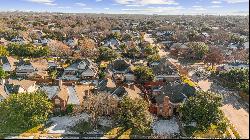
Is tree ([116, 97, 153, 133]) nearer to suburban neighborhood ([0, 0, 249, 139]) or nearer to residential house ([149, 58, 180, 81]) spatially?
suburban neighborhood ([0, 0, 249, 139])

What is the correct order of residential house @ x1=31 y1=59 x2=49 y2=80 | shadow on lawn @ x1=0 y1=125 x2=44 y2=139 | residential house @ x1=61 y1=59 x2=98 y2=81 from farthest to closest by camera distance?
1. residential house @ x1=61 y1=59 x2=98 y2=81
2. residential house @ x1=31 y1=59 x2=49 y2=80
3. shadow on lawn @ x1=0 y1=125 x2=44 y2=139

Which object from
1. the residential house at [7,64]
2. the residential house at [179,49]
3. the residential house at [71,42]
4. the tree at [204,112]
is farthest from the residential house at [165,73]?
the residential house at [71,42]

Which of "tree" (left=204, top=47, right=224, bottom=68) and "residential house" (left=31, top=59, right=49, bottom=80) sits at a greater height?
"tree" (left=204, top=47, right=224, bottom=68)

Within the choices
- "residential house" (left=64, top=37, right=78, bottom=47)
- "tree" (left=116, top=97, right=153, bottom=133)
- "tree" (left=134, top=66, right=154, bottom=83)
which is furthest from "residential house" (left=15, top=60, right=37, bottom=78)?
"residential house" (left=64, top=37, right=78, bottom=47)

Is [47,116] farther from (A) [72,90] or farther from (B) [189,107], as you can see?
(B) [189,107]

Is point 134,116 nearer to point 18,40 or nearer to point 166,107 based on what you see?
point 166,107

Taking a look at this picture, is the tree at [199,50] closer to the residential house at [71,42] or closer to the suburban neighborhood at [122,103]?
the suburban neighborhood at [122,103]

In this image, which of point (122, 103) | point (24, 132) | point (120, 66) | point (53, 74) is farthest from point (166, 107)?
point (53, 74)

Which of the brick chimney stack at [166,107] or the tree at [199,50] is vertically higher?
the tree at [199,50]
